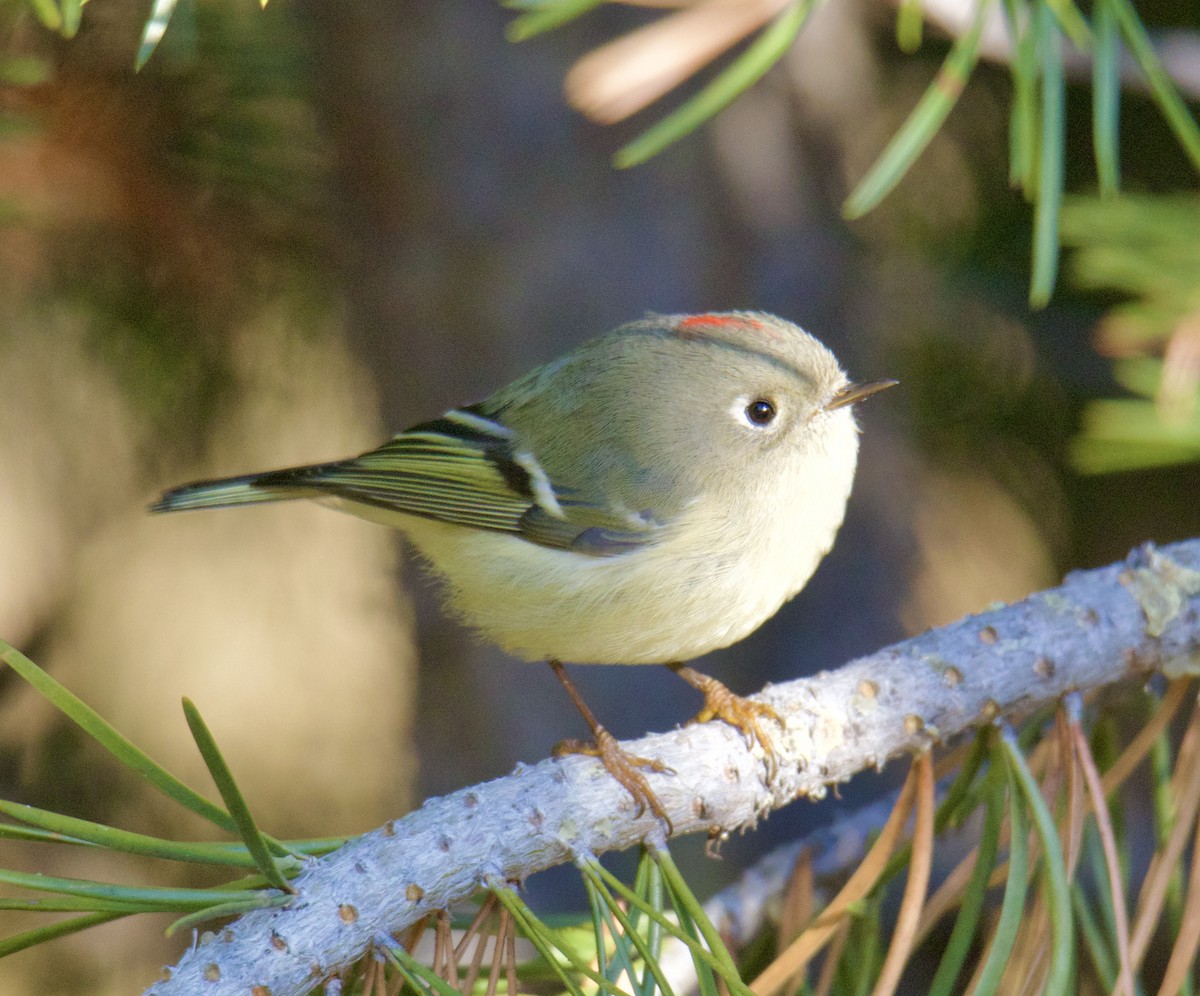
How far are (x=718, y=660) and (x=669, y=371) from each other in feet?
2.58

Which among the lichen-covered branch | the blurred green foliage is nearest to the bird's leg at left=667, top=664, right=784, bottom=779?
the lichen-covered branch

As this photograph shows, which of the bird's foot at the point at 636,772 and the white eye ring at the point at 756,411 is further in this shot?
the white eye ring at the point at 756,411

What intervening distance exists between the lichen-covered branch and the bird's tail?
818 millimetres

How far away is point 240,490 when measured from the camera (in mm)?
1744

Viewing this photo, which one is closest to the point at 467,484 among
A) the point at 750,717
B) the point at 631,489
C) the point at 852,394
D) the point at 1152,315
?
the point at 631,489

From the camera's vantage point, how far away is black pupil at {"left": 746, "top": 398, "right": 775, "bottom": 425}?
1618mm

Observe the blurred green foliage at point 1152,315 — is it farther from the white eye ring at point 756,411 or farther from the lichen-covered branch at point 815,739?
the white eye ring at point 756,411

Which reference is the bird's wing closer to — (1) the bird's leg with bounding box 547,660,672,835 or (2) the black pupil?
(2) the black pupil

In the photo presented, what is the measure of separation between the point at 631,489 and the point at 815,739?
561 mm

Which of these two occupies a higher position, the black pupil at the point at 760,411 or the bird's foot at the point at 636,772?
the black pupil at the point at 760,411

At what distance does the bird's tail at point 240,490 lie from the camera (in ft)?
5.59

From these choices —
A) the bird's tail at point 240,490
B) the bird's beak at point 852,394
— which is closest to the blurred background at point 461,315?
the bird's tail at point 240,490

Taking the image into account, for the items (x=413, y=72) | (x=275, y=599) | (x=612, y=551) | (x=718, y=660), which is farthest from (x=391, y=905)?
(x=275, y=599)

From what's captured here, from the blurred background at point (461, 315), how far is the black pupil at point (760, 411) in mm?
487
